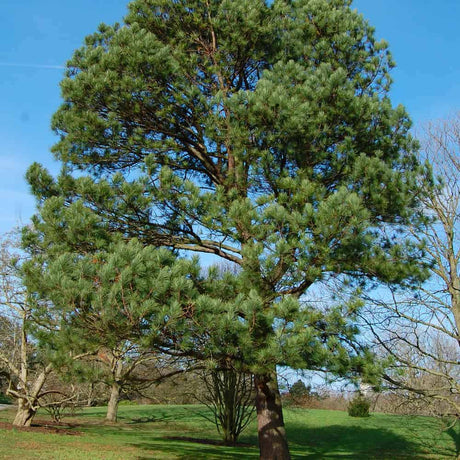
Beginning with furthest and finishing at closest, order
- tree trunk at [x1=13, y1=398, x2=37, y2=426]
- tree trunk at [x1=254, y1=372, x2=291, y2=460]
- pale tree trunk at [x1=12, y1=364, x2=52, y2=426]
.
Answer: tree trunk at [x1=13, y1=398, x2=37, y2=426] → pale tree trunk at [x1=12, y1=364, x2=52, y2=426] → tree trunk at [x1=254, y1=372, x2=291, y2=460]

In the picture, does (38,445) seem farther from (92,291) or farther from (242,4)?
(242,4)

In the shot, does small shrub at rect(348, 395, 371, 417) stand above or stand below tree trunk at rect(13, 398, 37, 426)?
above

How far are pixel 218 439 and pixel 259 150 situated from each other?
1240cm

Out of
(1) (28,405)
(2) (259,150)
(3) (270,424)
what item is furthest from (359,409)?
(2) (259,150)

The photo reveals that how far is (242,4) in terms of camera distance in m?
7.14

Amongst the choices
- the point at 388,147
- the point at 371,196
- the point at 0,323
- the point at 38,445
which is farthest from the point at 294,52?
the point at 0,323

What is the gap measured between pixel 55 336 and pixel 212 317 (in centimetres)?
200

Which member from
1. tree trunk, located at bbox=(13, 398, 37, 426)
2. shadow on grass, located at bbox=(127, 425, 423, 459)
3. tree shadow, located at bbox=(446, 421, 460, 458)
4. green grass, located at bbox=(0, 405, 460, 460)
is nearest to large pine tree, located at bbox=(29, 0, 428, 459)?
green grass, located at bbox=(0, 405, 460, 460)

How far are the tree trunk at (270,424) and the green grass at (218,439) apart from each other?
4148mm

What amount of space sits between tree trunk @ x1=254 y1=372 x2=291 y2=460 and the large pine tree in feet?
0.06

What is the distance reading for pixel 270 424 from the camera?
20.3 feet

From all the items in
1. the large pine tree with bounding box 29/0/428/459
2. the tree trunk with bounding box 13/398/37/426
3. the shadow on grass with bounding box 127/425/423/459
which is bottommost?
the shadow on grass with bounding box 127/425/423/459

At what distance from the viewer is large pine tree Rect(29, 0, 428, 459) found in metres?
5.15

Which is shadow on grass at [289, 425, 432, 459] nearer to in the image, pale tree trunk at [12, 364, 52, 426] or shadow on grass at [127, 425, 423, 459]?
shadow on grass at [127, 425, 423, 459]
